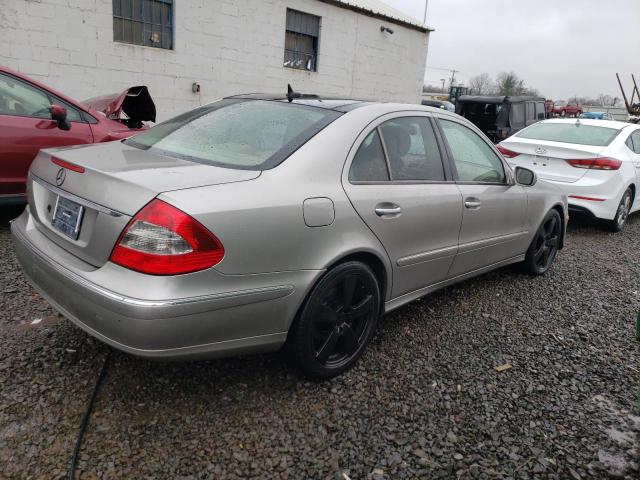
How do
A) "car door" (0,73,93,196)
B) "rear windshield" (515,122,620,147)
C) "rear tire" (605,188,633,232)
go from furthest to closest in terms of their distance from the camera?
"rear windshield" (515,122,620,147) < "rear tire" (605,188,633,232) < "car door" (0,73,93,196)

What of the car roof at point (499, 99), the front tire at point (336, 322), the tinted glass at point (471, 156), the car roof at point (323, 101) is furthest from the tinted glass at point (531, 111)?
the front tire at point (336, 322)

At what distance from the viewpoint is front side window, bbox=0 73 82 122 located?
14.6 ft

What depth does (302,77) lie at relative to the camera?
12.3m

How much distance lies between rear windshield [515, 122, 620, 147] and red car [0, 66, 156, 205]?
18.5ft

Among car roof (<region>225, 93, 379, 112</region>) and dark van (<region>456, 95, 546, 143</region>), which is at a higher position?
dark van (<region>456, 95, 546, 143</region>)

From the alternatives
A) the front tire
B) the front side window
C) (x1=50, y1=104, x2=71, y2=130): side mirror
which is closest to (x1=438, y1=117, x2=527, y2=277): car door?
the front tire

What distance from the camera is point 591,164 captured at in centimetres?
618

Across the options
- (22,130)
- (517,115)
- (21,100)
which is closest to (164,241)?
(22,130)

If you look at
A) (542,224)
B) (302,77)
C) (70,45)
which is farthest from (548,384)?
(302,77)

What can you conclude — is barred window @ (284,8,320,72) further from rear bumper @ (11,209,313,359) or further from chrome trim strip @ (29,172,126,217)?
rear bumper @ (11,209,313,359)

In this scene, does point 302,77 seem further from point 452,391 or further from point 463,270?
point 452,391

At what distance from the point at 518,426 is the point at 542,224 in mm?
2495

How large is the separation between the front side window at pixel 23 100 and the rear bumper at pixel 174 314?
2776 millimetres

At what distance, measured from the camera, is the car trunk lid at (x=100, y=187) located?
78.9 inches
